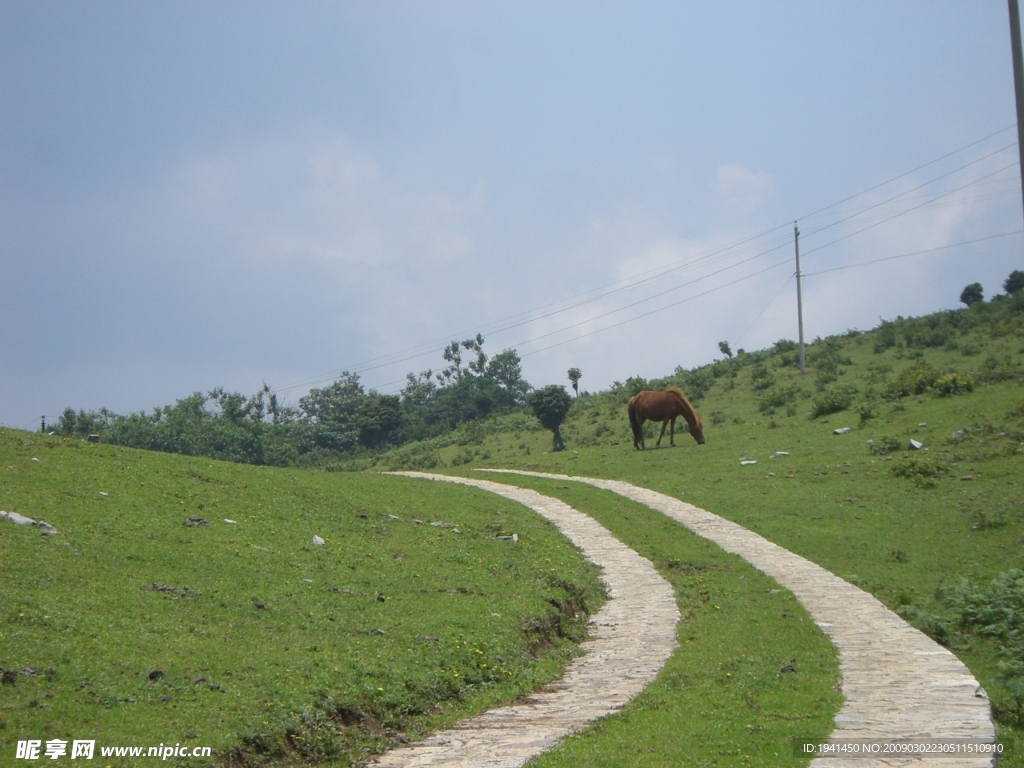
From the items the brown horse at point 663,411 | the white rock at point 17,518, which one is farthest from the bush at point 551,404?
the white rock at point 17,518

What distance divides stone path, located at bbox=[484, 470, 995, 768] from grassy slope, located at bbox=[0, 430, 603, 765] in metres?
3.75

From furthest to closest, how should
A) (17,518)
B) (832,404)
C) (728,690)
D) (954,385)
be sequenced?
(832,404), (954,385), (17,518), (728,690)

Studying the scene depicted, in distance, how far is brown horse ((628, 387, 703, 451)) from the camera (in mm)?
38688

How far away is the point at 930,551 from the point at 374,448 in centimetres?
6144

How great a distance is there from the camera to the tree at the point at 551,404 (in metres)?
47.5

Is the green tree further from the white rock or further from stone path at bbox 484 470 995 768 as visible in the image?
the white rock

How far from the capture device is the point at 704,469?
1291 inches

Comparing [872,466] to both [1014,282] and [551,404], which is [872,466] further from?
[1014,282]

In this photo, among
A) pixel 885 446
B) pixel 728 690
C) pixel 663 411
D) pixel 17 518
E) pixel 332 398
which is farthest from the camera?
pixel 332 398

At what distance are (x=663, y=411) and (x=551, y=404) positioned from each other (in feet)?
28.9

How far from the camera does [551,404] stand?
156 feet

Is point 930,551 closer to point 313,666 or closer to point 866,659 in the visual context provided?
point 866,659

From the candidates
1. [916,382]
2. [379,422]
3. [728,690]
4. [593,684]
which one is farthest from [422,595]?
[379,422]

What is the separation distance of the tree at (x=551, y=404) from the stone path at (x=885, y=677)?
28.5 metres
